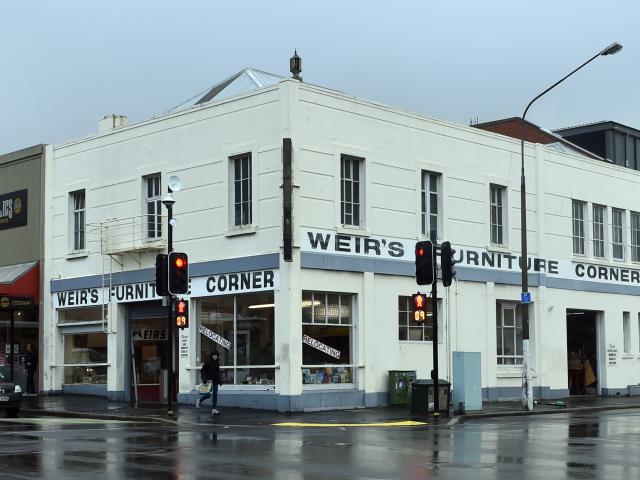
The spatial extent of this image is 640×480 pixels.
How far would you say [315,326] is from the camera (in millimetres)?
27094

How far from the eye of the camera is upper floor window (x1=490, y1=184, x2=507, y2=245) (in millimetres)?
32625

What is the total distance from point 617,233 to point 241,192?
1672 centimetres

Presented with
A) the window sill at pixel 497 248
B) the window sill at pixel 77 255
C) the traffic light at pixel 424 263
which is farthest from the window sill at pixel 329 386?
the window sill at pixel 77 255

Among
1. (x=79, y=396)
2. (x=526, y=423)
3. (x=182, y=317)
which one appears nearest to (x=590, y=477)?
(x=526, y=423)

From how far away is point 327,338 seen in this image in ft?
90.0

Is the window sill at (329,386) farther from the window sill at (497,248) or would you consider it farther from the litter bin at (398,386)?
the window sill at (497,248)

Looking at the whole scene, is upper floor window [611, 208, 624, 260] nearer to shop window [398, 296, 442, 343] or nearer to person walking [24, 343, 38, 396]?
shop window [398, 296, 442, 343]

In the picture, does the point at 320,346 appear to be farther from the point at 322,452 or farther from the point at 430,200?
the point at 322,452

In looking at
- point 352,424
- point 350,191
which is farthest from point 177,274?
point 350,191

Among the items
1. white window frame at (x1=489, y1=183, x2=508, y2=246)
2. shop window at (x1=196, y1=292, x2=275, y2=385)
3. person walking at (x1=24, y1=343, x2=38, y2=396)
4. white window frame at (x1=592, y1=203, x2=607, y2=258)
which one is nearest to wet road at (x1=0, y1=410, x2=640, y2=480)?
shop window at (x1=196, y1=292, x2=275, y2=385)

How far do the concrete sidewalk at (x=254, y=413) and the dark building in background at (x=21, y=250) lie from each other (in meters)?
3.66

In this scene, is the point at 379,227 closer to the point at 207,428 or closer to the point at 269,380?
the point at 269,380

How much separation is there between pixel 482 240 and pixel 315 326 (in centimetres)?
747

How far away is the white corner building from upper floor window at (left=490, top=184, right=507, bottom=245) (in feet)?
0.17
